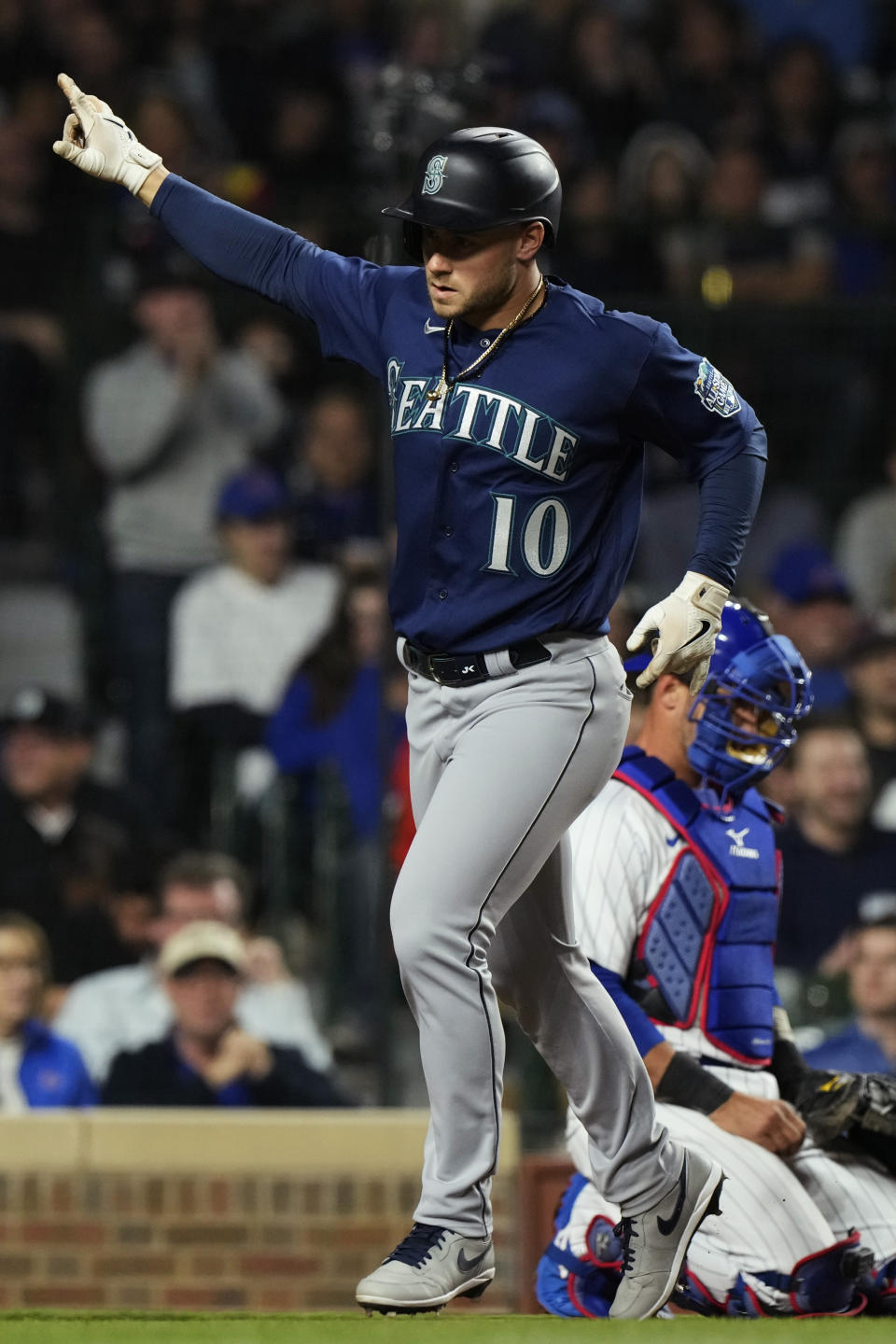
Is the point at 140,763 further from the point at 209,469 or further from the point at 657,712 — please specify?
the point at 657,712

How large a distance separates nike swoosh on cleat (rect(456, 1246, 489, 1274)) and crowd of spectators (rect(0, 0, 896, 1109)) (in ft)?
8.62

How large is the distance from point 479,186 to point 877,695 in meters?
4.32

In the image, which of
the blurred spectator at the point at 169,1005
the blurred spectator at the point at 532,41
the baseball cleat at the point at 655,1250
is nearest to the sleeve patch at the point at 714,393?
the baseball cleat at the point at 655,1250

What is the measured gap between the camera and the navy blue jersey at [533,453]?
11.4ft

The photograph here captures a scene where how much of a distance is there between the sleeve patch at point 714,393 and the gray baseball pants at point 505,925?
17.3 inches

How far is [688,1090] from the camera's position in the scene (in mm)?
4000

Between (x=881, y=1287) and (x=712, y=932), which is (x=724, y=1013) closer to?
(x=712, y=932)

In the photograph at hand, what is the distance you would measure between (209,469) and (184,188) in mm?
4060

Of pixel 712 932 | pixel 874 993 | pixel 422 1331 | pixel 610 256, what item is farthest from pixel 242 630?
pixel 422 1331

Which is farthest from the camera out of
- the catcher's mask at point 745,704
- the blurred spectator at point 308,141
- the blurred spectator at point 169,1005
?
the blurred spectator at point 308,141

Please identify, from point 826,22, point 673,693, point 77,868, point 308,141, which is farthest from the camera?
point 826,22

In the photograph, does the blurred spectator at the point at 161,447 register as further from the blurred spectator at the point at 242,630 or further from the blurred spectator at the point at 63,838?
the blurred spectator at the point at 63,838

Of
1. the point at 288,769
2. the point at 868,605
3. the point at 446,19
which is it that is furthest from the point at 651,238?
the point at 446,19

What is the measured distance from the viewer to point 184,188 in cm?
379
